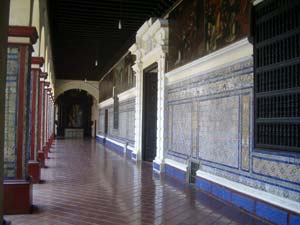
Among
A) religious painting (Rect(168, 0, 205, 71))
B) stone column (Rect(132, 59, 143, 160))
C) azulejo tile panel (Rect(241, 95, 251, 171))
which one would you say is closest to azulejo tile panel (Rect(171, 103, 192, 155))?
religious painting (Rect(168, 0, 205, 71))

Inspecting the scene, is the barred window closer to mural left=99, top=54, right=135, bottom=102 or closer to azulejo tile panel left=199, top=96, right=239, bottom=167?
azulejo tile panel left=199, top=96, right=239, bottom=167

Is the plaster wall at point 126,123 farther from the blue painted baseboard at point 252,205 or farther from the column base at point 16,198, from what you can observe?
the column base at point 16,198

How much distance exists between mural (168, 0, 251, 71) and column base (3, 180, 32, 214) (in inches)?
172

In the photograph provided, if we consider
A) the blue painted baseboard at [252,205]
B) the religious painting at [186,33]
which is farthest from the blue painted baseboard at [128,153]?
the blue painted baseboard at [252,205]

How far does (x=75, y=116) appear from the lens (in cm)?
3719

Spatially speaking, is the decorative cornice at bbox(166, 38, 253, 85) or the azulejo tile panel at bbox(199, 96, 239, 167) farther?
the azulejo tile panel at bbox(199, 96, 239, 167)

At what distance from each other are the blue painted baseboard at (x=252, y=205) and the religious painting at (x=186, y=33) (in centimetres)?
294

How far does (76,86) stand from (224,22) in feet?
87.3

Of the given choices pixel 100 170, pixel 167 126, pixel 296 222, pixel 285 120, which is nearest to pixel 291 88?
pixel 285 120

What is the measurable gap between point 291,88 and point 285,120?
456 millimetres

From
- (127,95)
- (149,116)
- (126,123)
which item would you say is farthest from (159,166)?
(127,95)

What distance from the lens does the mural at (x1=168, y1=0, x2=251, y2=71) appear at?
22.5 feet

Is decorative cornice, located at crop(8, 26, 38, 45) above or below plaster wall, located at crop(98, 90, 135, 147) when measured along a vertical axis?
above

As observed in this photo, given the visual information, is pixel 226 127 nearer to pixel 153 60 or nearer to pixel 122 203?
pixel 122 203
